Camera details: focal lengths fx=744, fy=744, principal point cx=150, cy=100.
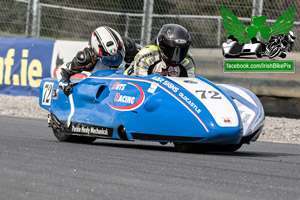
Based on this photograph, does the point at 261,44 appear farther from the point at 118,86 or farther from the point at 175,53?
the point at 118,86

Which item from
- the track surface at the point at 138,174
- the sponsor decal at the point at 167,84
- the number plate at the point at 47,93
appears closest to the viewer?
the track surface at the point at 138,174

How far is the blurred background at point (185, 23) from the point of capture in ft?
37.3

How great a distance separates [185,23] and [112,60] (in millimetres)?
5287

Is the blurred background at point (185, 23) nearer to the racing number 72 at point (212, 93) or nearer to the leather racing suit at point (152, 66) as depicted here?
the leather racing suit at point (152, 66)

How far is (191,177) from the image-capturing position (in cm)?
503

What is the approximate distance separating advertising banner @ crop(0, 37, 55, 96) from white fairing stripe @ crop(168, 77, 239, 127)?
727 cm

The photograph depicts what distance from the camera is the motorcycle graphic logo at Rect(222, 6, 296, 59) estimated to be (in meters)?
11.5

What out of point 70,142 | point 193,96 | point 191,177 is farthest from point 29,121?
point 191,177

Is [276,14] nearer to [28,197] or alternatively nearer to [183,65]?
[183,65]

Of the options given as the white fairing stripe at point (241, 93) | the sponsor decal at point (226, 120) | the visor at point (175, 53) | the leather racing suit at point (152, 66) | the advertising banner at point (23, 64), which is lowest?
the advertising banner at point (23, 64)

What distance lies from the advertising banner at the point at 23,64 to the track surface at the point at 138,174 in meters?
6.65

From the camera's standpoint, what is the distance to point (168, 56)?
749cm

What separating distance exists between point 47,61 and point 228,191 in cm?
989

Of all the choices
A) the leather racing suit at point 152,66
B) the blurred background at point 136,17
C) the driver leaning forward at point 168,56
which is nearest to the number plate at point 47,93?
the driver leaning forward at point 168,56
